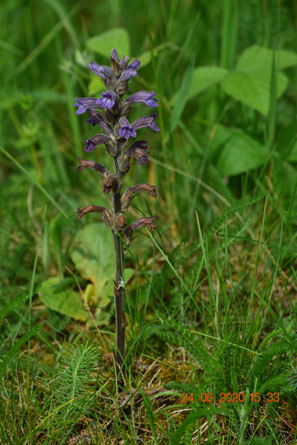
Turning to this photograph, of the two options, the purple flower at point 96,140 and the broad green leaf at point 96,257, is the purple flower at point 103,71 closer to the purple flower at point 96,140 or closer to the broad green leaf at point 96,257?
the purple flower at point 96,140

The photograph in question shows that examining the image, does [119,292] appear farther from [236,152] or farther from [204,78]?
[204,78]

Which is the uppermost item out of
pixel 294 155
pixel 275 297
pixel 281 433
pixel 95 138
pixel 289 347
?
pixel 95 138

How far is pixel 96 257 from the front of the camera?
3.42m

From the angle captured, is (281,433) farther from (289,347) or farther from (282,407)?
(289,347)

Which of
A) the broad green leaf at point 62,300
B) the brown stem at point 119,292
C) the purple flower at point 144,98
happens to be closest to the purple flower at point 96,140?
the brown stem at point 119,292

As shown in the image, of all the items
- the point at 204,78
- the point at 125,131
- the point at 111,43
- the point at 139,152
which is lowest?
the point at 139,152

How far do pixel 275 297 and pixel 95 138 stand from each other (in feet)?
5.49

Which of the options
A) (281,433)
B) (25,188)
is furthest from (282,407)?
(25,188)

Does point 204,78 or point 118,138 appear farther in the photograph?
point 204,78

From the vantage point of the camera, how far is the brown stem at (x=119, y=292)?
2453mm

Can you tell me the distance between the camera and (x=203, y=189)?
4180 mm

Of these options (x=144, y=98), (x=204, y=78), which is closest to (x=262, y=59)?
(x=204, y=78)

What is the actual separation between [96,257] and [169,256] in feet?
2.33

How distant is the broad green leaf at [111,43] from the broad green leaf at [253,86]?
859 mm
